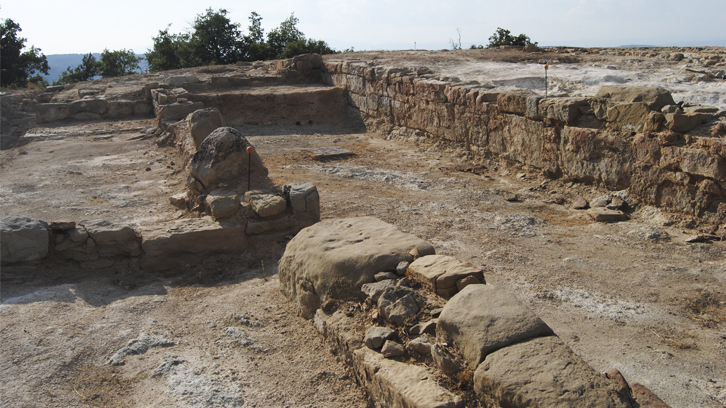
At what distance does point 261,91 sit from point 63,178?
618 cm

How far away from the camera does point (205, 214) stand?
18.8ft

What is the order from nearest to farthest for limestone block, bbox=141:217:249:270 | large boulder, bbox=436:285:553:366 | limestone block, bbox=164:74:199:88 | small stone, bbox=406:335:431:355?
large boulder, bbox=436:285:553:366 < small stone, bbox=406:335:431:355 < limestone block, bbox=141:217:249:270 < limestone block, bbox=164:74:199:88

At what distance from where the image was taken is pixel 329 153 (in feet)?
31.1

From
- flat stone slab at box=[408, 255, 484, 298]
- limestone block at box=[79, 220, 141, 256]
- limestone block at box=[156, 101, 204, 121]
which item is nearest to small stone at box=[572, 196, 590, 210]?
flat stone slab at box=[408, 255, 484, 298]

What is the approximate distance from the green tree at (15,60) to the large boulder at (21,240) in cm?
2384

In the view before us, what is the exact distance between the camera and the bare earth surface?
307 centimetres

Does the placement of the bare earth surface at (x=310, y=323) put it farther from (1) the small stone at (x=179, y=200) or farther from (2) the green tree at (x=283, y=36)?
(2) the green tree at (x=283, y=36)

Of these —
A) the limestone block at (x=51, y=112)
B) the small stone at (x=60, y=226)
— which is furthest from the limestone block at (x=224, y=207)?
the limestone block at (x=51, y=112)

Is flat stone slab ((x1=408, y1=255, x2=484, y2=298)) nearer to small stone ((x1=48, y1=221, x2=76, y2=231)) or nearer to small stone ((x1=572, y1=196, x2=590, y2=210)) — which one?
small stone ((x1=48, y1=221, x2=76, y2=231))

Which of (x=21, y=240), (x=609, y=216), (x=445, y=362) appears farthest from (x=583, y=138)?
(x=21, y=240)

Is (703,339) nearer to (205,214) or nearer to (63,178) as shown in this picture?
(205,214)

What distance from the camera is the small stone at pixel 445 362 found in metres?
2.58

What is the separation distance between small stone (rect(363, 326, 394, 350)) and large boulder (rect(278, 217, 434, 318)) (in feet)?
1.62

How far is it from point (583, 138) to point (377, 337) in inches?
189
